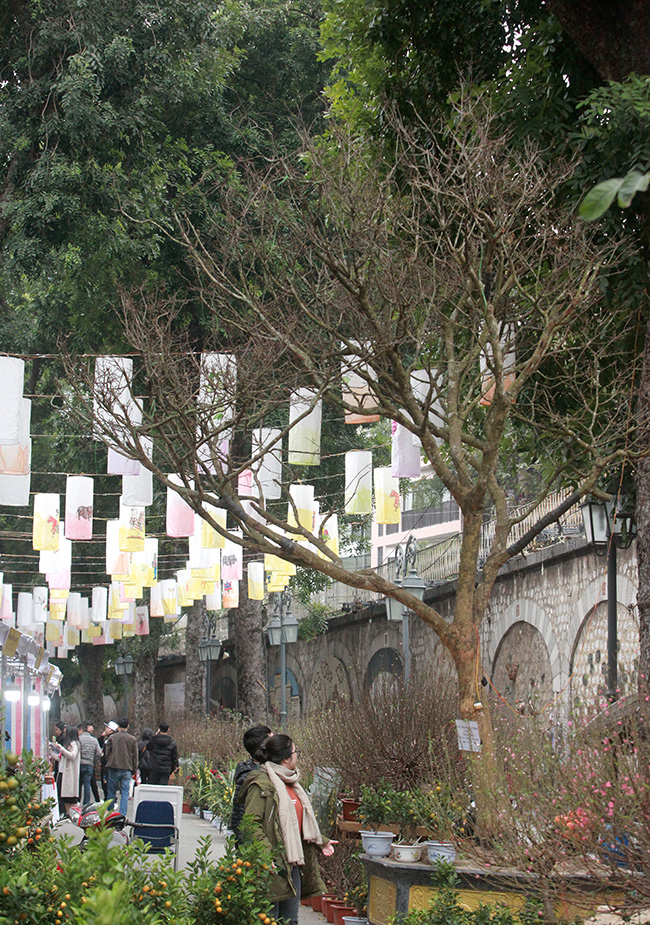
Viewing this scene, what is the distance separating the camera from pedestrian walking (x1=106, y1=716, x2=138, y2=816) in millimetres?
17844

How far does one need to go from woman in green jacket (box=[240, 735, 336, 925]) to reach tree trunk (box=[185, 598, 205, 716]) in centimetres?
2115

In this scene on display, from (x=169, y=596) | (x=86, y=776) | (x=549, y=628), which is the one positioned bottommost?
(x=86, y=776)

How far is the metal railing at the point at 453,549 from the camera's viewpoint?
1958 centimetres

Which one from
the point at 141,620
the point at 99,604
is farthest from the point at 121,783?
the point at 141,620

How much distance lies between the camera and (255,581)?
84.8 feet

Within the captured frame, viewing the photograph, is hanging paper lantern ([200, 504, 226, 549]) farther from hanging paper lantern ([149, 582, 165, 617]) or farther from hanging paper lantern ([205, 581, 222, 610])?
hanging paper lantern ([149, 582, 165, 617])

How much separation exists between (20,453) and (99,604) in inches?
779

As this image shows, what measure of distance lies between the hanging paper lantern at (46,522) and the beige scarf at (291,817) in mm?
14896

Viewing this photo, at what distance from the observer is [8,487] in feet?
52.7

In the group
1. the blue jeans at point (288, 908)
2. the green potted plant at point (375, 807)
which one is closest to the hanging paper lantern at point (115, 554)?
the green potted plant at point (375, 807)

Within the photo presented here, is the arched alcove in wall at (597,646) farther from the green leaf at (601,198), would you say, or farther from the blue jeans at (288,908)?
the green leaf at (601,198)

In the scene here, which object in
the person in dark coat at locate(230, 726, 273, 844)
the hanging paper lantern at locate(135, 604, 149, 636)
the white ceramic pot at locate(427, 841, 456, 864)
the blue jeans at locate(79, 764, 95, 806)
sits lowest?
the blue jeans at locate(79, 764, 95, 806)

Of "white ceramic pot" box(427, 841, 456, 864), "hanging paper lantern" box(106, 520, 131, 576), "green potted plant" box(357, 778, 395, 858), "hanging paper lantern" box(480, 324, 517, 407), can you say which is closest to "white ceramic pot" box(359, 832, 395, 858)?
"green potted plant" box(357, 778, 395, 858)

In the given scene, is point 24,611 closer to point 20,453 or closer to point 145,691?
point 145,691
